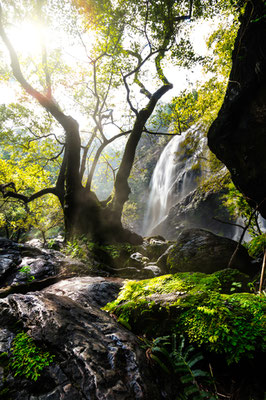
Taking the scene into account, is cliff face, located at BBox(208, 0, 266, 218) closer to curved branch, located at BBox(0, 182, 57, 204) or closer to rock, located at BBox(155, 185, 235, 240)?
curved branch, located at BBox(0, 182, 57, 204)

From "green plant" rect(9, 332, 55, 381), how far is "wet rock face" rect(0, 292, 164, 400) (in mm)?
34

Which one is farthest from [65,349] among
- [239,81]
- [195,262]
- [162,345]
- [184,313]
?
[239,81]

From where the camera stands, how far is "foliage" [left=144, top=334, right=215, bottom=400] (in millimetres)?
1314

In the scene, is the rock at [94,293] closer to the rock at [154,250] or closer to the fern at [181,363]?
the fern at [181,363]

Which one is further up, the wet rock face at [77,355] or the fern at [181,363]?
the wet rock face at [77,355]

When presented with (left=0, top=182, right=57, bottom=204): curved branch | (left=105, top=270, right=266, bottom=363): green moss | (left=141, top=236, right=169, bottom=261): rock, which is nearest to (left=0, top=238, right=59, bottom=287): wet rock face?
(left=105, top=270, right=266, bottom=363): green moss

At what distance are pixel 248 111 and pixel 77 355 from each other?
6.44 metres

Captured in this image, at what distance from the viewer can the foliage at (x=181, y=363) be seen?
4.31ft

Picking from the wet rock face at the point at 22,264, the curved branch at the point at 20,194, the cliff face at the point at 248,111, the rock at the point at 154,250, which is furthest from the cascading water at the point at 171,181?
the wet rock face at the point at 22,264

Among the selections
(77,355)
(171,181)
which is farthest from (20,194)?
(171,181)

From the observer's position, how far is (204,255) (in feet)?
17.3

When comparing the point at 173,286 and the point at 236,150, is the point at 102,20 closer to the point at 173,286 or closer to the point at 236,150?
the point at 236,150

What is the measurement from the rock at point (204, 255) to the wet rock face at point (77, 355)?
3.75 m

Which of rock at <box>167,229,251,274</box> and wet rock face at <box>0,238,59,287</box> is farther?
rock at <box>167,229,251,274</box>
